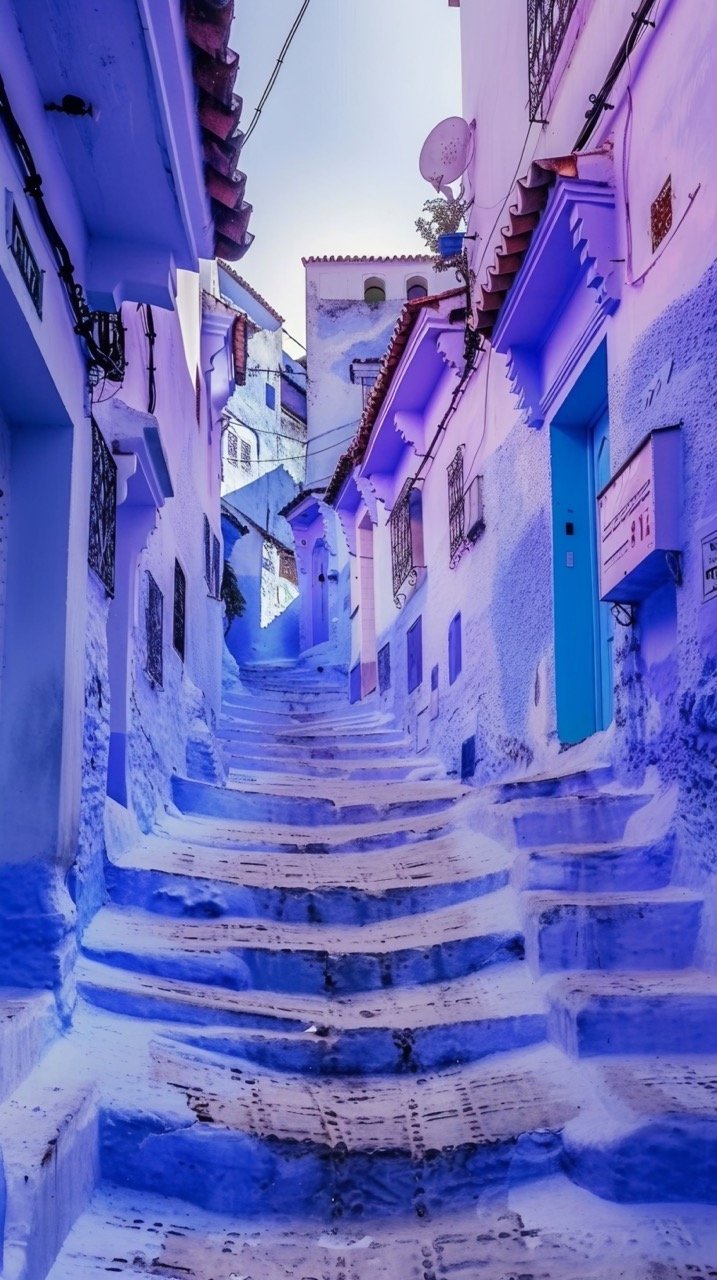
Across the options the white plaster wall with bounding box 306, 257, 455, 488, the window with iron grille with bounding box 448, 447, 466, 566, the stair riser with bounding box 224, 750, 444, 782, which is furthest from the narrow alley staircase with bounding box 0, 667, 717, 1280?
the white plaster wall with bounding box 306, 257, 455, 488

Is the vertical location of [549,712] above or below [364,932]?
above

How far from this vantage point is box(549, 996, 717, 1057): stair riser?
4.49 metres

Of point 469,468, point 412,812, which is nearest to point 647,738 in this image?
point 412,812

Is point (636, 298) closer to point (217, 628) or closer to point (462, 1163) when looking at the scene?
point (462, 1163)

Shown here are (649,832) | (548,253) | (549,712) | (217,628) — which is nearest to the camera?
(649,832)

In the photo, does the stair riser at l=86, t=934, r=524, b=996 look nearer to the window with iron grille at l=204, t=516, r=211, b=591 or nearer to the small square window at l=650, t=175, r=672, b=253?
the small square window at l=650, t=175, r=672, b=253

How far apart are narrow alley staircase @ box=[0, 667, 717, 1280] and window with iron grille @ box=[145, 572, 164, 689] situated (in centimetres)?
127

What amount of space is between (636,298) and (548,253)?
0.94 m

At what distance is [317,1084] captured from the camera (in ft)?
16.2

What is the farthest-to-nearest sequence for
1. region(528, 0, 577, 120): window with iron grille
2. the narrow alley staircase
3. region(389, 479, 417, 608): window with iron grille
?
1. region(389, 479, 417, 608): window with iron grille
2. region(528, 0, 577, 120): window with iron grille
3. the narrow alley staircase

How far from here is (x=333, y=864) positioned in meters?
7.68

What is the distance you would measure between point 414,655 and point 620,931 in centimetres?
856

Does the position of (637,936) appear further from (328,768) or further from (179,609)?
(328,768)

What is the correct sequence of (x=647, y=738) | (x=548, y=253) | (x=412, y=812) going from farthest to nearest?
(x=412, y=812) → (x=548, y=253) → (x=647, y=738)
